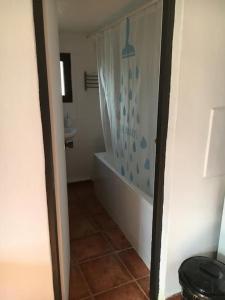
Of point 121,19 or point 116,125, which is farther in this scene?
point 116,125

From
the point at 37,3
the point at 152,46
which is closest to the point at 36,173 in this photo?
the point at 37,3

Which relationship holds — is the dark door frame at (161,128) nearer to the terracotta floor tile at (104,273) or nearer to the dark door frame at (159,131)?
the dark door frame at (159,131)

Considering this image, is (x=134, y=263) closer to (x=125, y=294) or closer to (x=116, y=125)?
(x=125, y=294)

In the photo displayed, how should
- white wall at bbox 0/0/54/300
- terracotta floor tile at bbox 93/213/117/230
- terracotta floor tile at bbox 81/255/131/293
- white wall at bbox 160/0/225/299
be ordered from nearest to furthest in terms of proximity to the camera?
white wall at bbox 0/0/54/300, white wall at bbox 160/0/225/299, terracotta floor tile at bbox 81/255/131/293, terracotta floor tile at bbox 93/213/117/230

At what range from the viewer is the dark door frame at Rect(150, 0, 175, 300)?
50.6 inches

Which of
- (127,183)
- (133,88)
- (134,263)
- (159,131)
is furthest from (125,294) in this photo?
(133,88)

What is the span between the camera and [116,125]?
2.67 metres

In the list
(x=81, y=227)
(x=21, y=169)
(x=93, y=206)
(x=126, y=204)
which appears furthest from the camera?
(x=93, y=206)

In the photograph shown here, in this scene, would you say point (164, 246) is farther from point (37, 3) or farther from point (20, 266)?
point (37, 3)

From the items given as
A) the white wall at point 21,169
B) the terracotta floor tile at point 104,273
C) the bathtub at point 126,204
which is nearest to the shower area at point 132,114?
the bathtub at point 126,204

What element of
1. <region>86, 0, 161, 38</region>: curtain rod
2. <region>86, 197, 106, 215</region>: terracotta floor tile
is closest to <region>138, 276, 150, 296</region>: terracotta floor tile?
<region>86, 197, 106, 215</region>: terracotta floor tile

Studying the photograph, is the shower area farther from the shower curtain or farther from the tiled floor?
the tiled floor

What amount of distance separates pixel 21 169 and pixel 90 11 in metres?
1.81

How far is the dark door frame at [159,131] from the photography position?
1.03 metres
